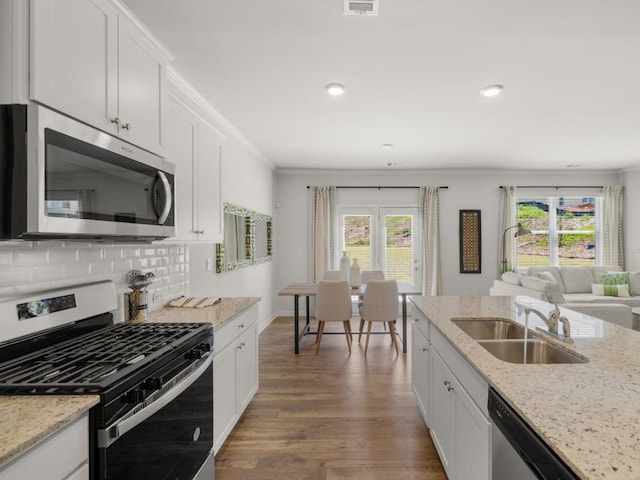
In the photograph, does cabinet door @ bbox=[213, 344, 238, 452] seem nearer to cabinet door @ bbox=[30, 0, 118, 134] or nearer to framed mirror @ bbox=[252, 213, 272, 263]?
cabinet door @ bbox=[30, 0, 118, 134]

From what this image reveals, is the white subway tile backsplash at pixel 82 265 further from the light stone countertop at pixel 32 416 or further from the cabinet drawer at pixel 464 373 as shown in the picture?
the cabinet drawer at pixel 464 373

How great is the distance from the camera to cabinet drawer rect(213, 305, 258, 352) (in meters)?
2.07

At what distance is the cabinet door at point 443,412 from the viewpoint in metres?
1.75

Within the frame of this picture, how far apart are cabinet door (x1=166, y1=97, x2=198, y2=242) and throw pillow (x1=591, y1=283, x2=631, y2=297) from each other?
19.9ft

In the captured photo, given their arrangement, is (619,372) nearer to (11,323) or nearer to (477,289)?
(11,323)

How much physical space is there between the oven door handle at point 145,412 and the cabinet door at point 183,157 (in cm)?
95

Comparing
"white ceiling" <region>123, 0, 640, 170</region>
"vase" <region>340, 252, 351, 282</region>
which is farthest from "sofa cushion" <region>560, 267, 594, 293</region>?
"vase" <region>340, 252, 351, 282</region>

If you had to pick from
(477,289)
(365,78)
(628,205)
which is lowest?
(477,289)

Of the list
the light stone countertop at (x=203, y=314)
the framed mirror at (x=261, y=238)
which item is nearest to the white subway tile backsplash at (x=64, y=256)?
the light stone countertop at (x=203, y=314)

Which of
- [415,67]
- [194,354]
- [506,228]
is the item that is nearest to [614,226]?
[506,228]

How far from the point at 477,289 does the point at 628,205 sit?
2.98 meters

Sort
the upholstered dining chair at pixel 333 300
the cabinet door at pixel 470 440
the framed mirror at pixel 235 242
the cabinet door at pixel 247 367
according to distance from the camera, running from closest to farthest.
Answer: the cabinet door at pixel 470 440, the cabinet door at pixel 247 367, the framed mirror at pixel 235 242, the upholstered dining chair at pixel 333 300

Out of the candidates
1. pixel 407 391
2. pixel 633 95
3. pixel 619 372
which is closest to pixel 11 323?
pixel 619 372

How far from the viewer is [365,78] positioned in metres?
2.73
